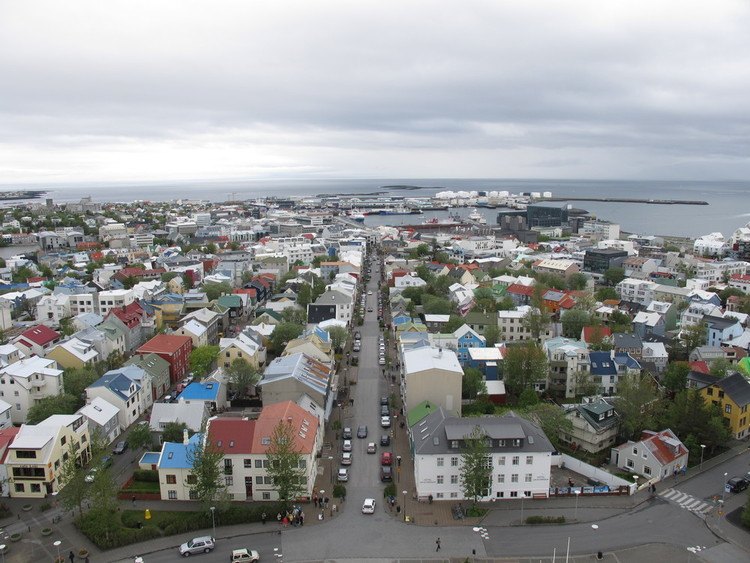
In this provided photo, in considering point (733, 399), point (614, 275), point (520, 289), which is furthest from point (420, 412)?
point (614, 275)

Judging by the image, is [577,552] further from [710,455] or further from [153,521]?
[153,521]

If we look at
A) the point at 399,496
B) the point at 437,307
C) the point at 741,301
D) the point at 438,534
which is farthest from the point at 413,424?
the point at 741,301

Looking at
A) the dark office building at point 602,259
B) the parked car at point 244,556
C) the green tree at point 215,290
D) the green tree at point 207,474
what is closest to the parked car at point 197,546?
the parked car at point 244,556

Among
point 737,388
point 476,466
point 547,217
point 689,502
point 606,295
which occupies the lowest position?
point 689,502

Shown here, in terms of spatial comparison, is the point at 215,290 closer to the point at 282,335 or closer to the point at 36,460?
the point at 282,335

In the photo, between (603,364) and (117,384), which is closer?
(117,384)

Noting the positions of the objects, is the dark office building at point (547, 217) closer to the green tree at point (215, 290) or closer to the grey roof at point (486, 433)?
the green tree at point (215, 290)

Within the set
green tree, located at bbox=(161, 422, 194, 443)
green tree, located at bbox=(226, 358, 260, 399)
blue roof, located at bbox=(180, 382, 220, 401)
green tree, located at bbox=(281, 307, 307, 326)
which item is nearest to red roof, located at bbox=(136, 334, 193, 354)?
green tree, located at bbox=(226, 358, 260, 399)

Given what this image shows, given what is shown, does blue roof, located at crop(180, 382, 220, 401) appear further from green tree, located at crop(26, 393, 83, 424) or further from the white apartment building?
the white apartment building
